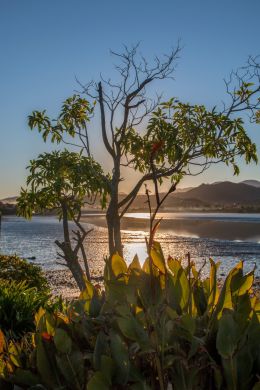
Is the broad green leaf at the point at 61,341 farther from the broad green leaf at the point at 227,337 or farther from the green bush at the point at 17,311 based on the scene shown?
the green bush at the point at 17,311

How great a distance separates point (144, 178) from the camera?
347 inches

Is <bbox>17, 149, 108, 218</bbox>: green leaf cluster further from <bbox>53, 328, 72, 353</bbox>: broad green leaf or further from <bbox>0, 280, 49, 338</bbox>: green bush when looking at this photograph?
<bbox>53, 328, 72, 353</bbox>: broad green leaf

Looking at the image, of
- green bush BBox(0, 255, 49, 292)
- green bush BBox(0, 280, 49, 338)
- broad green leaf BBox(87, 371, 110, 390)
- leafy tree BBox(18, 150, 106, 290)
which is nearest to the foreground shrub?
broad green leaf BBox(87, 371, 110, 390)

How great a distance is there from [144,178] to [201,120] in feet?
4.43

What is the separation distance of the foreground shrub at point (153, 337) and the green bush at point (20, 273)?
8199 millimetres

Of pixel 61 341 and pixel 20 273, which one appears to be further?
pixel 20 273

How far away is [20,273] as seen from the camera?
10.4m

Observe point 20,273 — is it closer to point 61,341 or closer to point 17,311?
point 17,311

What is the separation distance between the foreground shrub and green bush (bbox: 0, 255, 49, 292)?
8199mm

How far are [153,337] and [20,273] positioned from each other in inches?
354

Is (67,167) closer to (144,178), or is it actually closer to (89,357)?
(144,178)

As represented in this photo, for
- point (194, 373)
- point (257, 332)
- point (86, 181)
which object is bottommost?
point (194, 373)

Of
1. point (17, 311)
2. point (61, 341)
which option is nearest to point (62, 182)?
point (17, 311)

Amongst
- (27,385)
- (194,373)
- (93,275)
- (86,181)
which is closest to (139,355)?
(194,373)
